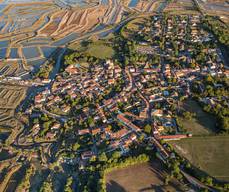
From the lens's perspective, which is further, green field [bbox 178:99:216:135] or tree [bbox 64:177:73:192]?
green field [bbox 178:99:216:135]

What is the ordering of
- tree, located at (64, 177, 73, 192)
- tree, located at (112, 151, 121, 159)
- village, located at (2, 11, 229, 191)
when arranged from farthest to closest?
→ village, located at (2, 11, 229, 191), tree, located at (112, 151, 121, 159), tree, located at (64, 177, 73, 192)

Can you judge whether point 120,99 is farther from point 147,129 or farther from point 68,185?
point 68,185

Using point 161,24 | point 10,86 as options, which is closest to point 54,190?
point 10,86

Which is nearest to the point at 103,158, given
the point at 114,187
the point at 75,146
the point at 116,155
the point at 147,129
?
the point at 116,155

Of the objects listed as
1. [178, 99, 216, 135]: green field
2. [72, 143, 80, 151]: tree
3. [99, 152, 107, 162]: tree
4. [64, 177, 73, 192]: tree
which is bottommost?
[64, 177, 73, 192]: tree

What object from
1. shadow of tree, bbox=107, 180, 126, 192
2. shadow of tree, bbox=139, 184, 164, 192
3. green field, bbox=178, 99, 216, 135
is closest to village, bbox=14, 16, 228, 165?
green field, bbox=178, 99, 216, 135

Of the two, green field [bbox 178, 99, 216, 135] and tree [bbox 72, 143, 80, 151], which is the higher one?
green field [bbox 178, 99, 216, 135]

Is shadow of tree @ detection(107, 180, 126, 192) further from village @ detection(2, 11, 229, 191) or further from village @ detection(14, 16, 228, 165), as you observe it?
village @ detection(14, 16, 228, 165)
